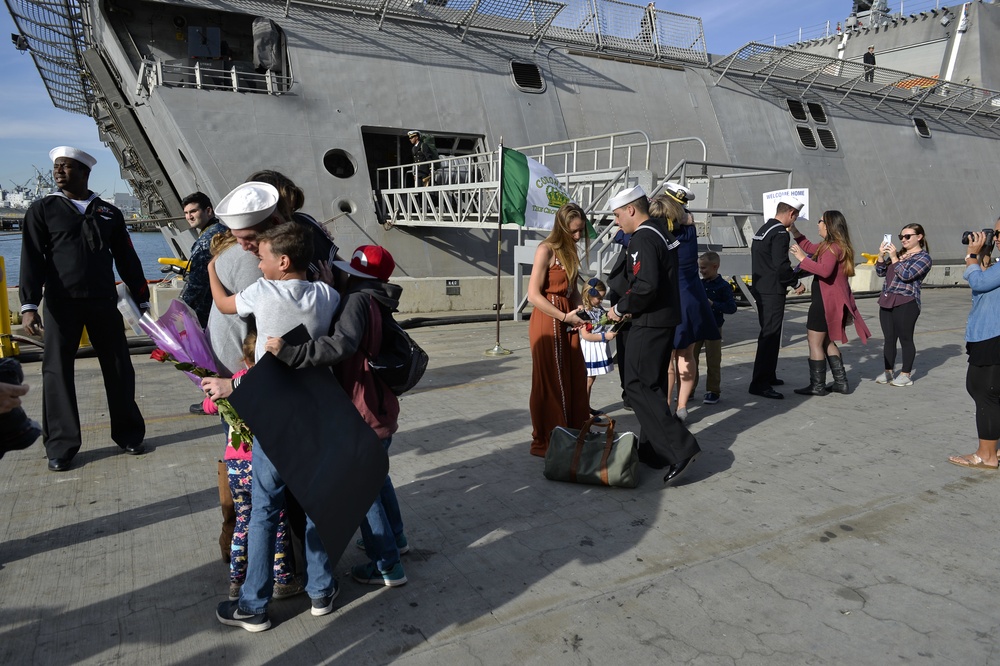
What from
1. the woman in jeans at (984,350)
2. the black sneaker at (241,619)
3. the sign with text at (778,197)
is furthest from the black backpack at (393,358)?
the sign with text at (778,197)

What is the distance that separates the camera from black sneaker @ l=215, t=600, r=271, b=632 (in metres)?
2.92

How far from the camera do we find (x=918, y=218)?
21.2 m

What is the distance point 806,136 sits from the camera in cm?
1989

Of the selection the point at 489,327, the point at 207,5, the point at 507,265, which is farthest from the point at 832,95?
the point at 207,5

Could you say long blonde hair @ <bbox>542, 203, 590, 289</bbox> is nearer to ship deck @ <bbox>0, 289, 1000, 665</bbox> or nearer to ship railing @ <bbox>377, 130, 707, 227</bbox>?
ship deck @ <bbox>0, 289, 1000, 665</bbox>

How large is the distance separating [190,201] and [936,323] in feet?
40.0

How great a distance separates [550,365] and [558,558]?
→ 74.5 inches

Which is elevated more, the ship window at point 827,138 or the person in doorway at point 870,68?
the person in doorway at point 870,68

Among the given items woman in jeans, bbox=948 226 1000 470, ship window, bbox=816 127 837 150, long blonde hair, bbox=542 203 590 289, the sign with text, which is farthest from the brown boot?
ship window, bbox=816 127 837 150

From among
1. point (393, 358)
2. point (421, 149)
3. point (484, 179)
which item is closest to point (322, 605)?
point (393, 358)

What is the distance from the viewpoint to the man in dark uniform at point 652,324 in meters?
4.54

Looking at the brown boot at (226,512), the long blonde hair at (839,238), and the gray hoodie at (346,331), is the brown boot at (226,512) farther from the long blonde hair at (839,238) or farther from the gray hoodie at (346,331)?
the long blonde hair at (839,238)

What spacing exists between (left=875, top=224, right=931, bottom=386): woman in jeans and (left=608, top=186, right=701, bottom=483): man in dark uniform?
3.92 meters

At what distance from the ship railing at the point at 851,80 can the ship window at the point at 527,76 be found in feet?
19.5
